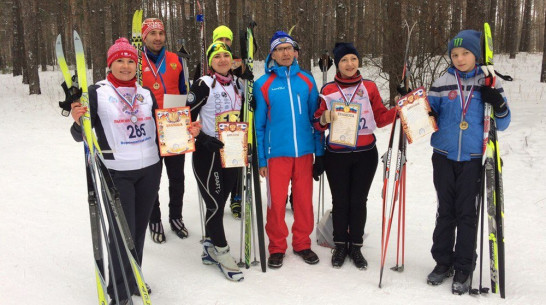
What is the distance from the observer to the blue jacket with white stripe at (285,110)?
3.54m

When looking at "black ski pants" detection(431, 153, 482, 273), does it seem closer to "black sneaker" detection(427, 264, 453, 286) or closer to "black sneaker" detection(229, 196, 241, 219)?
"black sneaker" detection(427, 264, 453, 286)

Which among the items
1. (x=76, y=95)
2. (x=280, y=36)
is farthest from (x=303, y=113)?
(x=76, y=95)

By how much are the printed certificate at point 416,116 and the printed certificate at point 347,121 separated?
1.35ft

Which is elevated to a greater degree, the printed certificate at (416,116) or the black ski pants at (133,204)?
the printed certificate at (416,116)

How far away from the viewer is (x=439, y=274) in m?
3.37

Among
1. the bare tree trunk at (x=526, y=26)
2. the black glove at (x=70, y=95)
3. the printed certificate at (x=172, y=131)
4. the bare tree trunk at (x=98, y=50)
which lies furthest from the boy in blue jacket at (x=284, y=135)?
the bare tree trunk at (x=526, y=26)

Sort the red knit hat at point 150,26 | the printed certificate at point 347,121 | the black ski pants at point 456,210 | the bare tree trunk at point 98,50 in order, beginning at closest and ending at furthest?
1. the black ski pants at point 456,210
2. the printed certificate at point 347,121
3. the red knit hat at point 150,26
4. the bare tree trunk at point 98,50

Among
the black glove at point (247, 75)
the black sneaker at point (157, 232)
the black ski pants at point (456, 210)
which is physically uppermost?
the black glove at point (247, 75)

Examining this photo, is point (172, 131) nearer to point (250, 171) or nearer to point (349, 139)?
point (250, 171)

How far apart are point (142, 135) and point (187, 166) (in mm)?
4357

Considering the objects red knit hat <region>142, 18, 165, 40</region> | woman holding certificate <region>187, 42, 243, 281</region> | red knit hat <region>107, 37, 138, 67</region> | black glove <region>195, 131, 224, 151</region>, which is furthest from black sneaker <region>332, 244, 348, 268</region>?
red knit hat <region>142, 18, 165, 40</region>

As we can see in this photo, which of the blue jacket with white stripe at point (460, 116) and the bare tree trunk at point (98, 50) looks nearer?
the blue jacket with white stripe at point (460, 116)

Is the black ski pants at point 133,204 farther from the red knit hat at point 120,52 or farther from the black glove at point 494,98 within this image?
the black glove at point 494,98

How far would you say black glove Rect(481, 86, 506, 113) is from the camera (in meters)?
2.92
